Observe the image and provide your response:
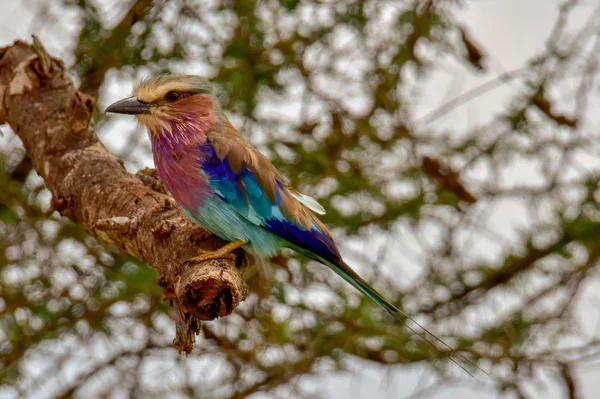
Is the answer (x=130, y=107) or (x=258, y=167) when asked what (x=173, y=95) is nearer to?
(x=130, y=107)

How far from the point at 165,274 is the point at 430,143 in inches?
87.0

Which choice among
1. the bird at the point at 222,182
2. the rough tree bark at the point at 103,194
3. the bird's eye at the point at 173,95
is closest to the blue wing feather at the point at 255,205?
the bird at the point at 222,182

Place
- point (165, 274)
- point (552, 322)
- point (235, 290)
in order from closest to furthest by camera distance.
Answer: point (235, 290) < point (165, 274) < point (552, 322)

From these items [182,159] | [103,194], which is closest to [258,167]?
[182,159]

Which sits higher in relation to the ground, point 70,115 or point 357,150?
point 357,150

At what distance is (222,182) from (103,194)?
0.38 meters

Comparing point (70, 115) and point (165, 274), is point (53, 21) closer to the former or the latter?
point (70, 115)

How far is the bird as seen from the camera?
2641 millimetres

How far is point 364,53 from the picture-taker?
434 centimetres

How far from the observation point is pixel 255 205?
8.84 feet

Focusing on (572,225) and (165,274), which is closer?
(165,274)

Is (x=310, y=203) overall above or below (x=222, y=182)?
above

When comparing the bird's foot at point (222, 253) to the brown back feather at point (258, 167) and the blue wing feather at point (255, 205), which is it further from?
the brown back feather at point (258, 167)

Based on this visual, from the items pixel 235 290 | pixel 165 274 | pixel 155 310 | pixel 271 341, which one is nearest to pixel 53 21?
pixel 155 310
